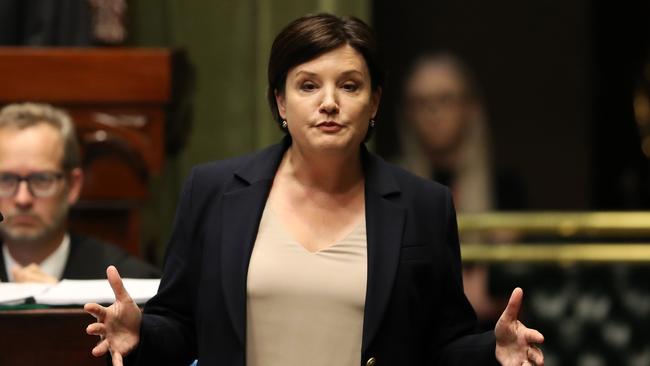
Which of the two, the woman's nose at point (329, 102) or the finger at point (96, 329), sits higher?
the woman's nose at point (329, 102)

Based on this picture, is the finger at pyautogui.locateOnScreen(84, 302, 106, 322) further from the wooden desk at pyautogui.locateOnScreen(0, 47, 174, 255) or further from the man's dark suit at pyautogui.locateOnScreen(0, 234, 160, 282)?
the wooden desk at pyautogui.locateOnScreen(0, 47, 174, 255)

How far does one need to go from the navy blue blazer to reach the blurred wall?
2.86 metres

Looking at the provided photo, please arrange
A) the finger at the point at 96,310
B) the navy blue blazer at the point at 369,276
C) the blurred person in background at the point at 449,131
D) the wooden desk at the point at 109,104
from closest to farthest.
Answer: the finger at the point at 96,310 < the navy blue blazer at the point at 369,276 < the wooden desk at the point at 109,104 < the blurred person in background at the point at 449,131

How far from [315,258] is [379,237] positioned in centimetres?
15

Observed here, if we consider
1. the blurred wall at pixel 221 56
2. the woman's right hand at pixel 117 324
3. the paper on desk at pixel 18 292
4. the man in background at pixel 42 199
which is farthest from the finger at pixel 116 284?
the blurred wall at pixel 221 56

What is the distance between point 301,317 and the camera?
119 inches

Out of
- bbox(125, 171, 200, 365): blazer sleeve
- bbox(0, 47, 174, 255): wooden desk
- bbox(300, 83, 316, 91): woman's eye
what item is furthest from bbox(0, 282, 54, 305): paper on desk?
bbox(0, 47, 174, 255): wooden desk

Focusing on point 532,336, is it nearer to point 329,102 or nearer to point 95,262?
point 329,102

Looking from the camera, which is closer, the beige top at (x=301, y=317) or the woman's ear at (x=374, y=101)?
the beige top at (x=301, y=317)

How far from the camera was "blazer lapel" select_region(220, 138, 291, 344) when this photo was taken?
3.00 meters

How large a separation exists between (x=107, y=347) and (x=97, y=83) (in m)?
2.17

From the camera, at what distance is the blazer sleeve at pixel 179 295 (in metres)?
3.10

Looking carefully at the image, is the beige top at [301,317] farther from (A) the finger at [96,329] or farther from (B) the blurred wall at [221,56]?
(B) the blurred wall at [221,56]

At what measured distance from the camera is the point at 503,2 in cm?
695
